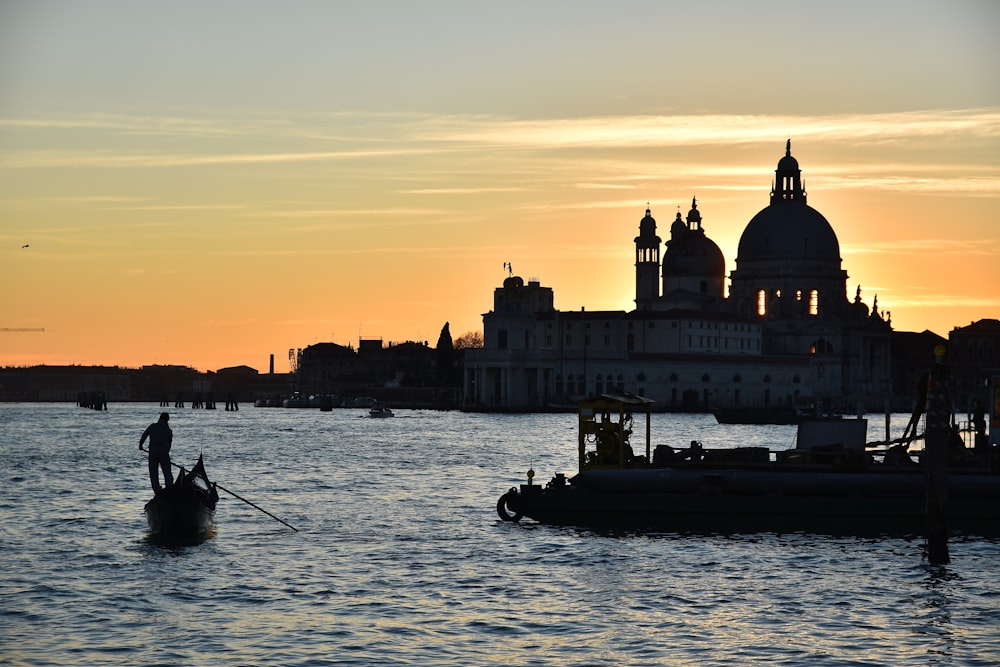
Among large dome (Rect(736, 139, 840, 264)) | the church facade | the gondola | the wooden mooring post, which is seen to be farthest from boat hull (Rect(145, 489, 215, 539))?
large dome (Rect(736, 139, 840, 264))

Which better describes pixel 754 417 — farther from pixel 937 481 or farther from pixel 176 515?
pixel 937 481

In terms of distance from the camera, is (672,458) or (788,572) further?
(672,458)

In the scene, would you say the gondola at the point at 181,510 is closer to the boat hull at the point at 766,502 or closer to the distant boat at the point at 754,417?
the boat hull at the point at 766,502

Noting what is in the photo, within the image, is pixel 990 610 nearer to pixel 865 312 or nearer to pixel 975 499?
pixel 975 499

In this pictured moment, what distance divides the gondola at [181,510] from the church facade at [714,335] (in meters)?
129

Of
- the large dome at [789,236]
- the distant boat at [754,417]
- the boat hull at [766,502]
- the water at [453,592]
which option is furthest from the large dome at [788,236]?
the boat hull at [766,502]

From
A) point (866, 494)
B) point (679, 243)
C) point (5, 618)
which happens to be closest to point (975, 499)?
point (866, 494)

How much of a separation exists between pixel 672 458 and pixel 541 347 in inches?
5704

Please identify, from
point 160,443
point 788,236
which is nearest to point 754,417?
point 788,236

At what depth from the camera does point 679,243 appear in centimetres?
19950

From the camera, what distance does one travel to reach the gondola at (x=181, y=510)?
107 feet

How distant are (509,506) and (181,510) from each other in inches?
295

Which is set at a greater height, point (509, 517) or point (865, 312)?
point (865, 312)

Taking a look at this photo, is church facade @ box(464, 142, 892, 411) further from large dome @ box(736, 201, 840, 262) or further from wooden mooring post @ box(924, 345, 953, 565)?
wooden mooring post @ box(924, 345, 953, 565)
